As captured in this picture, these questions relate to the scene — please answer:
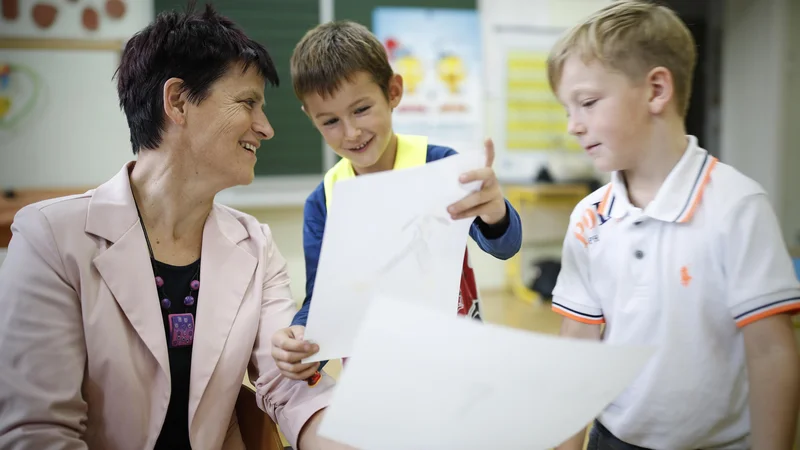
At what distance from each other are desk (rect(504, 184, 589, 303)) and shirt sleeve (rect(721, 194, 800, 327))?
11.3 feet

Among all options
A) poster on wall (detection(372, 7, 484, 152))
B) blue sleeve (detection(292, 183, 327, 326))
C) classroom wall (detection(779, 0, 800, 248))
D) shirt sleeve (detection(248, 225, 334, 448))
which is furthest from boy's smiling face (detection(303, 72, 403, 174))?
classroom wall (detection(779, 0, 800, 248))

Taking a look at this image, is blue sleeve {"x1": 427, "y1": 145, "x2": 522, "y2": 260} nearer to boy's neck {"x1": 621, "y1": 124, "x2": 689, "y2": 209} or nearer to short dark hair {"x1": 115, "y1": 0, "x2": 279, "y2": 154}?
boy's neck {"x1": 621, "y1": 124, "x2": 689, "y2": 209}

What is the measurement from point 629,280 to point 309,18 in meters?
3.55

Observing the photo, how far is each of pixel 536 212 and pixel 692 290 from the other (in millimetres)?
4257

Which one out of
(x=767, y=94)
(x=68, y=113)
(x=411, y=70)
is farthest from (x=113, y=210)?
(x=767, y=94)

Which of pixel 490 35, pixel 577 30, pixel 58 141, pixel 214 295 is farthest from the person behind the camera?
pixel 490 35

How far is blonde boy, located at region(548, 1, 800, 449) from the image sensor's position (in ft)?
2.41

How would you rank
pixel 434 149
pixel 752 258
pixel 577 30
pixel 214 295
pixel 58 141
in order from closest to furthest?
pixel 752 258 < pixel 577 30 < pixel 214 295 < pixel 434 149 < pixel 58 141

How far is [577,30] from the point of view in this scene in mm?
840

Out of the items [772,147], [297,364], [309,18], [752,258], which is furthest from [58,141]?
[772,147]

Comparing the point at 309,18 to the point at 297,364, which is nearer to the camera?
the point at 297,364

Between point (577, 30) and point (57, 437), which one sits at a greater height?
point (577, 30)

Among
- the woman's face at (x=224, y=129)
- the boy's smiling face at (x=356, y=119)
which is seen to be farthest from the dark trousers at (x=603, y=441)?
the woman's face at (x=224, y=129)

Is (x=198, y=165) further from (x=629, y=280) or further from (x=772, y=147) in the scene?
(x=772, y=147)
